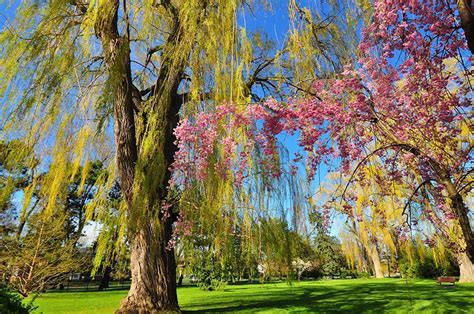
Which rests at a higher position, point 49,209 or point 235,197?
point 49,209

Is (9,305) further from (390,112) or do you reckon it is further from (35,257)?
(35,257)

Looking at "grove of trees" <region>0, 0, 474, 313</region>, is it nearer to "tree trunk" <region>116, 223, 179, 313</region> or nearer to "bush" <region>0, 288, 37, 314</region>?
"tree trunk" <region>116, 223, 179, 313</region>

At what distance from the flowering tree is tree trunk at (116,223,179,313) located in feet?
7.51

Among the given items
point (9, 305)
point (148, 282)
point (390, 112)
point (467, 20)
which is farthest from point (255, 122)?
point (148, 282)

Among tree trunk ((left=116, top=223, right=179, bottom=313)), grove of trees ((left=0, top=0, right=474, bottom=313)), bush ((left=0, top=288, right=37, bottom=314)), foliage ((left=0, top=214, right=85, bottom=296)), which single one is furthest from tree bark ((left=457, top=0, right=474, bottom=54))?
foliage ((left=0, top=214, right=85, bottom=296))

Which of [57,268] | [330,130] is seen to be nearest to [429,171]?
[330,130]

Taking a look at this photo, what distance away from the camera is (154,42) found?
200 inches

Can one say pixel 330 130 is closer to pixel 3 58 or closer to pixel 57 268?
pixel 3 58

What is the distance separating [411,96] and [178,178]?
1.81 meters

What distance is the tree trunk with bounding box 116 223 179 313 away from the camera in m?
4.30

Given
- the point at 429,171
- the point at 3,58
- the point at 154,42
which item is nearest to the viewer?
the point at 429,171

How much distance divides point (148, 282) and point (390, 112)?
3.60m

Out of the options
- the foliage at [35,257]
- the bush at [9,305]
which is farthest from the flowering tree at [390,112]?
the foliage at [35,257]

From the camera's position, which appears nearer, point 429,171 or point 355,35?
point 429,171
